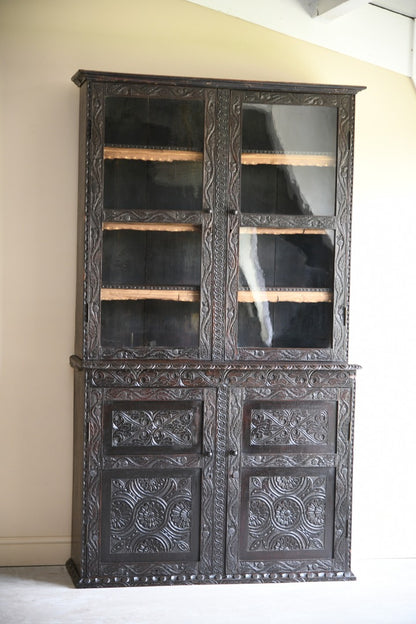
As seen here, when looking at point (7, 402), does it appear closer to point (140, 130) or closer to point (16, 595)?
point (16, 595)

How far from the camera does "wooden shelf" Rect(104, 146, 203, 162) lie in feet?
14.4

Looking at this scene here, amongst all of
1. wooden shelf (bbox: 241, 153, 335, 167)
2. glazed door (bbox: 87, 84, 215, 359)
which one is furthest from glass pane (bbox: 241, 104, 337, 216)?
glazed door (bbox: 87, 84, 215, 359)

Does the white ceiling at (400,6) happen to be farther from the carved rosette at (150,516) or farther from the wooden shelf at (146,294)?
the carved rosette at (150,516)

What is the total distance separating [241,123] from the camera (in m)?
4.46

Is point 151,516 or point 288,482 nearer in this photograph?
point 151,516

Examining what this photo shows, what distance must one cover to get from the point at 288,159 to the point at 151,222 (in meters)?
0.77

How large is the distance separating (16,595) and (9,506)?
56 cm

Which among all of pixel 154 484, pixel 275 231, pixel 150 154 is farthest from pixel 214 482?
pixel 150 154

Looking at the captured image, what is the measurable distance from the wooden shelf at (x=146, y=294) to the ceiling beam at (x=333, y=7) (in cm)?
167

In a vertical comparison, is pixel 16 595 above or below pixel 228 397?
below

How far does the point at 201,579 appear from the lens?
175 inches

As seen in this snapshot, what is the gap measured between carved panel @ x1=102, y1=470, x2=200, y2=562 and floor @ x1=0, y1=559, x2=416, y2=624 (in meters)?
0.19

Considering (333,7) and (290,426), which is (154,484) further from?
(333,7)

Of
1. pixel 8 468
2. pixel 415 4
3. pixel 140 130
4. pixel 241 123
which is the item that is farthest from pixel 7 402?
pixel 415 4
